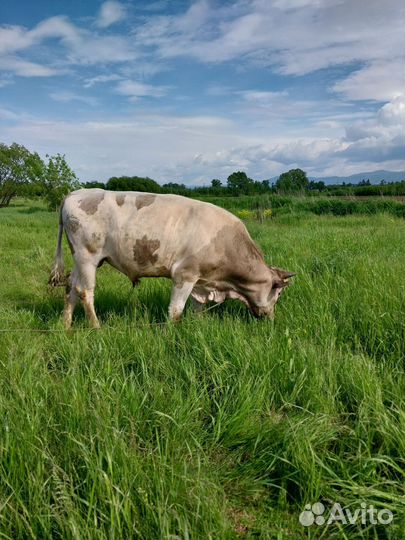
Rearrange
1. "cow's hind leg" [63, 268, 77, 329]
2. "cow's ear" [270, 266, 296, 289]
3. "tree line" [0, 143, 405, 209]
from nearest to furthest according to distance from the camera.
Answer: "cow's ear" [270, 266, 296, 289] < "cow's hind leg" [63, 268, 77, 329] < "tree line" [0, 143, 405, 209]

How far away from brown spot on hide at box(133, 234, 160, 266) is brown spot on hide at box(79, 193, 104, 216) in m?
0.73

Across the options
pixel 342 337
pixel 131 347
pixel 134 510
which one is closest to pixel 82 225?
pixel 131 347

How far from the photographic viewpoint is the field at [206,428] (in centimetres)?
237

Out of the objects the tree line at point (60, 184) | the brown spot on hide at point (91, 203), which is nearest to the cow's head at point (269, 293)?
the brown spot on hide at point (91, 203)

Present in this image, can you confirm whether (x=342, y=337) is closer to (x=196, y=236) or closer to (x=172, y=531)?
(x=196, y=236)

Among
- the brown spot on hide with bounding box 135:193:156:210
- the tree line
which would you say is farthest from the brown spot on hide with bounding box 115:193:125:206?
the tree line

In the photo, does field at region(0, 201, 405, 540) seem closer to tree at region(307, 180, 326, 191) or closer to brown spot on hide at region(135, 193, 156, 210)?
brown spot on hide at region(135, 193, 156, 210)

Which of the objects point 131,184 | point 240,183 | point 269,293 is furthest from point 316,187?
point 269,293

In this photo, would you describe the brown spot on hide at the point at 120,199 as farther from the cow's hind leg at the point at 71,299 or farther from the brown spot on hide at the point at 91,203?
the cow's hind leg at the point at 71,299

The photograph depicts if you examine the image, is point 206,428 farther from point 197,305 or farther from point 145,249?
point 197,305

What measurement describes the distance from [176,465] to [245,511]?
0.45m

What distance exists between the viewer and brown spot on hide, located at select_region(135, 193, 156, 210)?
568 centimetres

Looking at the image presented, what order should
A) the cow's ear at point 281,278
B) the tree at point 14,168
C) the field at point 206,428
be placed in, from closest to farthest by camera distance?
the field at point 206,428 → the cow's ear at point 281,278 → the tree at point 14,168

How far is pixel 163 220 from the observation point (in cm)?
560
